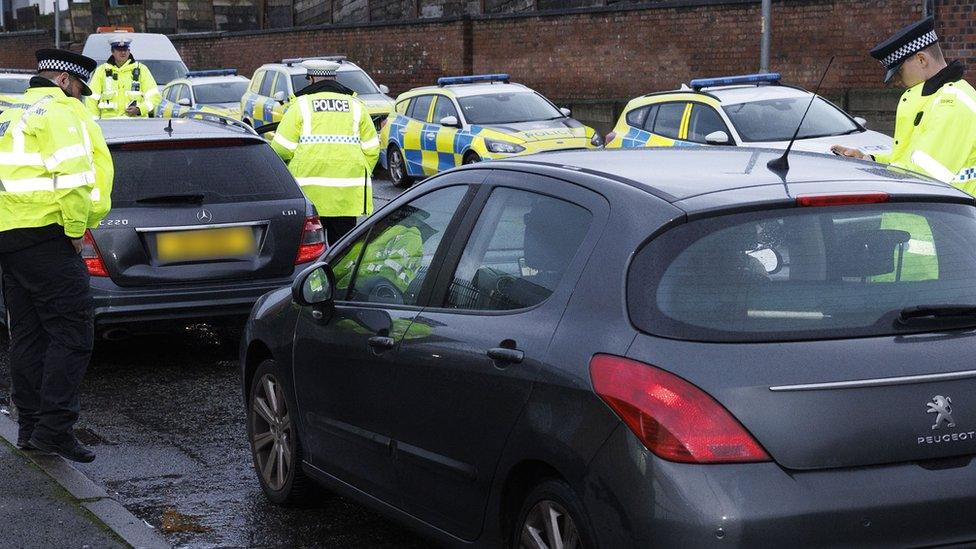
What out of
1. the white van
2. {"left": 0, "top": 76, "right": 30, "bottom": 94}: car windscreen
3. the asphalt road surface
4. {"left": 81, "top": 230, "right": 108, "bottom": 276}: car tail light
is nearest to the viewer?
the asphalt road surface

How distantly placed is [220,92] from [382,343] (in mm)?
22304

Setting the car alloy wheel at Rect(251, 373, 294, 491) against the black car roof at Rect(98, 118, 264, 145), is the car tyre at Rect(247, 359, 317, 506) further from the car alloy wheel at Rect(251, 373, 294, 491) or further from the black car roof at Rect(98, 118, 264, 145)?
the black car roof at Rect(98, 118, 264, 145)

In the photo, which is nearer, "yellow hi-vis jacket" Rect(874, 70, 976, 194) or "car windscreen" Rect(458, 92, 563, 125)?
"yellow hi-vis jacket" Rect(874, 70, 976, 194)

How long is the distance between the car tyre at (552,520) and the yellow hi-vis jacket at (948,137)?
3.44 m

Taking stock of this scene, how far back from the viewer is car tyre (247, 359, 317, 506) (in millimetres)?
5691

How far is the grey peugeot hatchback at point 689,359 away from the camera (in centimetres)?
357

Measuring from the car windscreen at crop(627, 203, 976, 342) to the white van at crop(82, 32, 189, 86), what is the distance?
2723cm

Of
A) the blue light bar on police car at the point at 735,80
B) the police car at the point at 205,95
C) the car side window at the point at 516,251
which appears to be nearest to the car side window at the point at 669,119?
the blue light bar on police car at the point at 735,80

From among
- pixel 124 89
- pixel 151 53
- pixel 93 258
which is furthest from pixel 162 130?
pixel 151 53

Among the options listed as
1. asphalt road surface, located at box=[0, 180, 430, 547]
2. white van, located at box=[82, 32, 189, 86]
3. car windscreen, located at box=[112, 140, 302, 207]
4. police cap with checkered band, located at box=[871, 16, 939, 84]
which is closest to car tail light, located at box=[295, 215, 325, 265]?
car windscreen, located at box=[112, 140, 302, 207]

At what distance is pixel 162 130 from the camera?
895cm

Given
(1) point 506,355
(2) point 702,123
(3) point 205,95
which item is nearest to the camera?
(1) point 506,355

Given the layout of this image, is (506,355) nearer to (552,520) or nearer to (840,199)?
(552,520)

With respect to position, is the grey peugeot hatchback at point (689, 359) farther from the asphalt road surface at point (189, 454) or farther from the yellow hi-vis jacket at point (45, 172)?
the yellow hi-vis jacket at point (45, 172)
